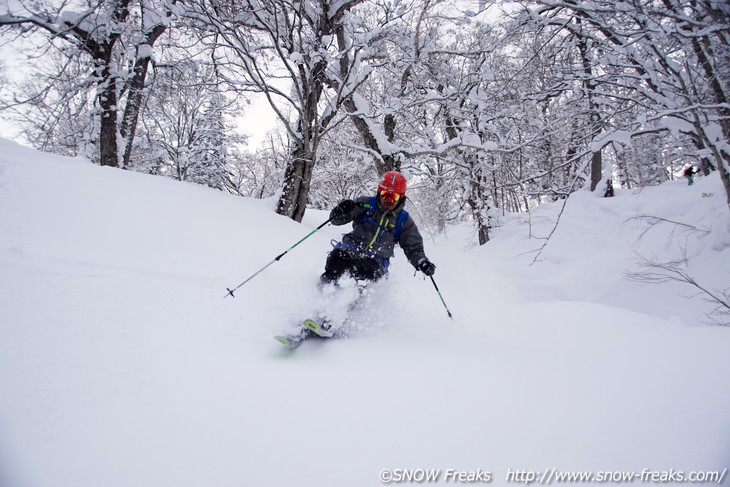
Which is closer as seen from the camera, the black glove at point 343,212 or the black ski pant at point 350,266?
the black ski pant at point 350,266

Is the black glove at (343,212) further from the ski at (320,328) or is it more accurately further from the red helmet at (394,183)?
the ski at (320,328)

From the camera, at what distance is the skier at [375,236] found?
148 inches

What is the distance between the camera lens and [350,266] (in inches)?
147

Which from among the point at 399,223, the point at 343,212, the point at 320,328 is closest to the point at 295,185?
the point at 343,212

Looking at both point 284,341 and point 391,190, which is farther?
point 391,190

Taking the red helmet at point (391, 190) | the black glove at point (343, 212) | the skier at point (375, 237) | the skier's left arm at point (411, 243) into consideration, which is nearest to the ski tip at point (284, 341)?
the skier at point (375, 237)

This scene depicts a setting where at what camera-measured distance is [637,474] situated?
138 centimetres

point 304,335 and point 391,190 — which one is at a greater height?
point 391,190

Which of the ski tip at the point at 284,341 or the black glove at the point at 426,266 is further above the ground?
the black glove at the point at 426,266

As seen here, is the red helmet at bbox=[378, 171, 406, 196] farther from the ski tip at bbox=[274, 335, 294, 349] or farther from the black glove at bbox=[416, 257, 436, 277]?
the ski tip at bbox=[274, 335, 294, 349]

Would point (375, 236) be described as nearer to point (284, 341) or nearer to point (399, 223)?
point (399, 223)

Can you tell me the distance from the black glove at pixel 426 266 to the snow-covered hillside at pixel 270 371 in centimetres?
52

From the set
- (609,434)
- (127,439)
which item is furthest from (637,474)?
(127,439)

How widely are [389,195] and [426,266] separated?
966 mm
